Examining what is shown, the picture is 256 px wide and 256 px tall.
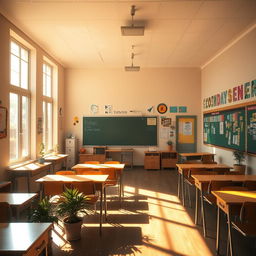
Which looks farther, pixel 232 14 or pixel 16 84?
pixel 16 84

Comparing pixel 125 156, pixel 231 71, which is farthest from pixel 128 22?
pixel 125 156

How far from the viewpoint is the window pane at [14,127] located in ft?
17.3

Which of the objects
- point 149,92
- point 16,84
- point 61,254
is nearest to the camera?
point 61,254

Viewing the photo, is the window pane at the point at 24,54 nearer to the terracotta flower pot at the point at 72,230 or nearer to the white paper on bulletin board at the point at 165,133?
the terracotta flower pot at the point at 72,230

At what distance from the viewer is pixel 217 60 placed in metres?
7.31

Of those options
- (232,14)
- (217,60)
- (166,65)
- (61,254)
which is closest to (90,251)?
(61,254)

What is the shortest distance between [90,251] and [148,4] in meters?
4.04

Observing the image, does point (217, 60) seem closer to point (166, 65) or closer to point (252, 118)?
point (166, 65)

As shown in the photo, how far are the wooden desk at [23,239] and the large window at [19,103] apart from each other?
3744 millimetres

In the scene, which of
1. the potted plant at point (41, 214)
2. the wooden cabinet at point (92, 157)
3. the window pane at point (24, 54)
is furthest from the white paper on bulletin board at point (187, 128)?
the potted plant at point (41, 214)

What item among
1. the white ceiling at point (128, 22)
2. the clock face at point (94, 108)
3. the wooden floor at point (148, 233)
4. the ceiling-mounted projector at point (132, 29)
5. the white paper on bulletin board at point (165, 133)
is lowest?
the wooden floor at point (148, 233)

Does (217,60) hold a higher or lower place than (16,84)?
higher

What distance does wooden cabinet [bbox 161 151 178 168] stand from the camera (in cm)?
856

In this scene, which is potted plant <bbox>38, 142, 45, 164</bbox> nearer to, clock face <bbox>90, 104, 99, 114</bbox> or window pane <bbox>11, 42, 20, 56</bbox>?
window pane <bbox>11, 42, 20, 56</bbox>
